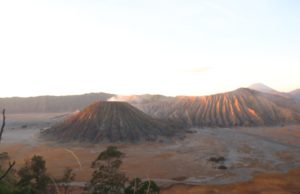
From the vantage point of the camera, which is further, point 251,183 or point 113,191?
point 251,183

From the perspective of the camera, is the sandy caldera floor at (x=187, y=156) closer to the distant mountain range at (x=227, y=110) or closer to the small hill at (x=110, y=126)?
the small hill at (x=110, y=126)

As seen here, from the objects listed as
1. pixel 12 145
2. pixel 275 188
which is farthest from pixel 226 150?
pixel 12 145

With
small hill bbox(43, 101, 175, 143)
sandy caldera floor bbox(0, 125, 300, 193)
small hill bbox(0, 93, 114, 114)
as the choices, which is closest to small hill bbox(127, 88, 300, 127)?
small hill bbox(43, 101, 175, 143)

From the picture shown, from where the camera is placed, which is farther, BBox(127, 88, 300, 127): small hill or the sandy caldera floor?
BBox(127, 88, 300, 127): small hill

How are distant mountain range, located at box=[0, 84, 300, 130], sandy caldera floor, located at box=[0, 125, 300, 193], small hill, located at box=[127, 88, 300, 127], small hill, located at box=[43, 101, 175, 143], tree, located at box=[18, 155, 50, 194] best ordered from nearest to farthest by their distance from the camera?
tree, located at box=[18, 155, 50, 194]
sandy caldera floor, located at box=[0, 125, 300, 193]
small hill, located at box=[43, 101, 175, 143]
distant mountain range, located at box=[0, 84, 300, 130]
small hill, located at box=[127, 88, 300, 127]

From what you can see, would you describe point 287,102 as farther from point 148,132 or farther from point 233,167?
point 233,167

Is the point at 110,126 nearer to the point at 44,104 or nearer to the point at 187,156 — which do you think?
the point at 187,156

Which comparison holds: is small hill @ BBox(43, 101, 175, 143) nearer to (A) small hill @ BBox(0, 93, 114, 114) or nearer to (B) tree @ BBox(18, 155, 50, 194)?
(B) tree @ BBox(18, 155, 50, 194)
